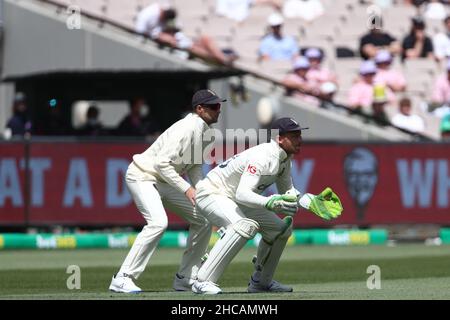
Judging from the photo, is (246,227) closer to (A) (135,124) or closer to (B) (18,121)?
(A) (135,124)

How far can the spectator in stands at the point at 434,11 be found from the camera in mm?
25594

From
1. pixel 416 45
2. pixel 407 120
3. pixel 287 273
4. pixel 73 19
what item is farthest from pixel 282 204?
pixel 416 45

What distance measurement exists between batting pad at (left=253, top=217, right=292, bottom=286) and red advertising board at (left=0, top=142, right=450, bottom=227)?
8.22 metres

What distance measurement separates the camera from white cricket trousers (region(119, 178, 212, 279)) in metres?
12.6

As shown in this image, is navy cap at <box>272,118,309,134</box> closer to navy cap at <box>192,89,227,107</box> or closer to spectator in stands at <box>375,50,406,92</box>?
navy cap at <box>192,89,227,107</box>

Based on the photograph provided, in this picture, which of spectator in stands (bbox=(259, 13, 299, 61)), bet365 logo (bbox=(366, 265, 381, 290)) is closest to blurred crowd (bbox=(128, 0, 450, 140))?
spectator in stands (bbox=(259, 13, 299, 61))

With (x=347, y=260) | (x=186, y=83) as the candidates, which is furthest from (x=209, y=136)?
(x=186, y=83)

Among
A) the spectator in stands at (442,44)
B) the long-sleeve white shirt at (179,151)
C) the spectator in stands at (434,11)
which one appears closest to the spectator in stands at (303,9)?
the spectator in stands at (434,11)

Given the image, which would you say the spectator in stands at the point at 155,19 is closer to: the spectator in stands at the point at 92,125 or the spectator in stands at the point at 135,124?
the spectator in stands at the point at 135,124

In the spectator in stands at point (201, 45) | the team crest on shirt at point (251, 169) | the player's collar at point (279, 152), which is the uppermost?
the spectator in stands at point (201, 45)

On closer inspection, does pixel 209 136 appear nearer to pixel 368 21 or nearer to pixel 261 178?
pixel 261 178

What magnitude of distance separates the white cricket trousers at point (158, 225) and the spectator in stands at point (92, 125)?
866cm

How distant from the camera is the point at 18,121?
21.7m

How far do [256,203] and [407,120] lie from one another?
37.5 feet
